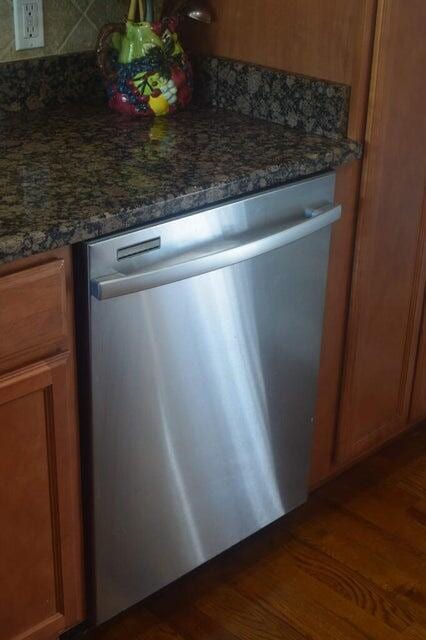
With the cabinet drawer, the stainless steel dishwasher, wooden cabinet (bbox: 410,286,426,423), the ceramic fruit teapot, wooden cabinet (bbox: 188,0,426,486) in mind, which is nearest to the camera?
the cabinet drawer

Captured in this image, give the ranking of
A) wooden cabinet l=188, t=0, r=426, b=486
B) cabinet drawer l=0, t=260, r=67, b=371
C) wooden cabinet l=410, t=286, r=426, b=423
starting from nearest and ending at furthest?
cabinet drawer l=0, t=260, r=67, b=371 → wooden cabinet l=188, t=0, r=426, b=486 → wooden cabinet l=410, t=286, r=426, b=423

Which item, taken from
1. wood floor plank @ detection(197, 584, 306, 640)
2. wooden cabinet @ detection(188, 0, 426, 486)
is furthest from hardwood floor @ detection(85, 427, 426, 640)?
wooden cabinet @ detection(188, 0, 426, 486)

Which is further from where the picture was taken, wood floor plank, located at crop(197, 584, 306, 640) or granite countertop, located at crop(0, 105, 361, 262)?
wood floor plank, located at crop(197, 584, 306, 640)

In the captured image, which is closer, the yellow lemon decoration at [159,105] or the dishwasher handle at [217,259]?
the dishwasher handle at [217,259]

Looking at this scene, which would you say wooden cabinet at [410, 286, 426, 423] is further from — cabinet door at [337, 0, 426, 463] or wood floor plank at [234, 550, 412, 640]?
wood floor plank at [234, 550, 412, 640]

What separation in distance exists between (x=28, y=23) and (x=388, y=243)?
88 cm

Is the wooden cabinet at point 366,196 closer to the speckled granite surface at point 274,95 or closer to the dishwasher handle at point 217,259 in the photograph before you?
the speckled granite surface at point 274,95

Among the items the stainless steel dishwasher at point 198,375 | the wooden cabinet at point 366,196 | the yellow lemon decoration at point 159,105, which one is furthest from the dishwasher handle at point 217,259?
the yellow lemon decoration at point 159,105

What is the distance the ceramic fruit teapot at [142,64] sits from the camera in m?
1.82

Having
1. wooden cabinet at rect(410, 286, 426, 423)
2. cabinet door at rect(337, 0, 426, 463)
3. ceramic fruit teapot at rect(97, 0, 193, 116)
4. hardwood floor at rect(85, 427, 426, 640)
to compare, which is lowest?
hardwood floor at rect(85, 427, 426, 640)

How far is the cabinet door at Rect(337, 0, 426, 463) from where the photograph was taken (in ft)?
5.72

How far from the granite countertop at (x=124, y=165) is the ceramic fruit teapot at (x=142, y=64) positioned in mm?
43

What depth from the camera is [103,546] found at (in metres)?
1.64

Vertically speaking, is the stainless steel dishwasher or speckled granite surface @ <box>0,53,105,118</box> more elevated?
speckled granite surface @ <box>0,53,105,118</box>
